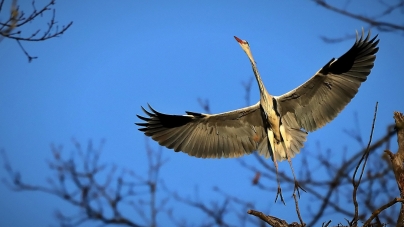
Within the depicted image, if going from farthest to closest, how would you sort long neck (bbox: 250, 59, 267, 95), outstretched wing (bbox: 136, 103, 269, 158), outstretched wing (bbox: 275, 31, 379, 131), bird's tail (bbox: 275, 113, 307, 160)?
outstretched wing (bbox: 136, 103, 269, 158)
bird's tail (bbox: 275, 113, 307, 160)
long neck (bbox: 250, 59, 267, 95)
outstretched wing (bbox: 275, 31, 379, 131)

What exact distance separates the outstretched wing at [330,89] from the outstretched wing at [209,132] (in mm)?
535

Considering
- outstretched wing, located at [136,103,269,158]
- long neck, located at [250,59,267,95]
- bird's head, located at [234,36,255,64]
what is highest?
bird's head, located at [234,36,255,64]

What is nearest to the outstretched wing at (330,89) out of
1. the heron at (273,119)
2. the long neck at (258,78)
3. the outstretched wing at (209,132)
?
the heron at (273,119)

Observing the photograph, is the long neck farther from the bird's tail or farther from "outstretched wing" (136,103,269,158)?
the bird's tail

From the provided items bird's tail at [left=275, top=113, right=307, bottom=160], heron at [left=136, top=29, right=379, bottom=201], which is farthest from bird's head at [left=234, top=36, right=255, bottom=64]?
bird's tail at [left=275, top=113, right=307, bottom=160]

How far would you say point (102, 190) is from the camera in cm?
700

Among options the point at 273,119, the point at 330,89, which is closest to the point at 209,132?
the point at 273,119

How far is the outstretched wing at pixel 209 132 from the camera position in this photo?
770 centimetres

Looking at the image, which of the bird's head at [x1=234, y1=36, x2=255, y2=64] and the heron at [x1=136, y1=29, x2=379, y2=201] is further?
the bird's head at [x1=234, y1=36, x2=255, y2=64]

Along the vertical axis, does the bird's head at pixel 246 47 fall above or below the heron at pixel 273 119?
above

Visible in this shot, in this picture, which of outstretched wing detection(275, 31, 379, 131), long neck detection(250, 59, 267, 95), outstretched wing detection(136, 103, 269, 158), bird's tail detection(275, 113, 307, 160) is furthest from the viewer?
outstretched wing detection(136, 103, 269, 158)

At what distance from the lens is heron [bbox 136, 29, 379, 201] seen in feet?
23.3

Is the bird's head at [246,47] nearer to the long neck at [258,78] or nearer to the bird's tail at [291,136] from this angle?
the long neck at [258,78]

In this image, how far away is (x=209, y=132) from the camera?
787 cm
